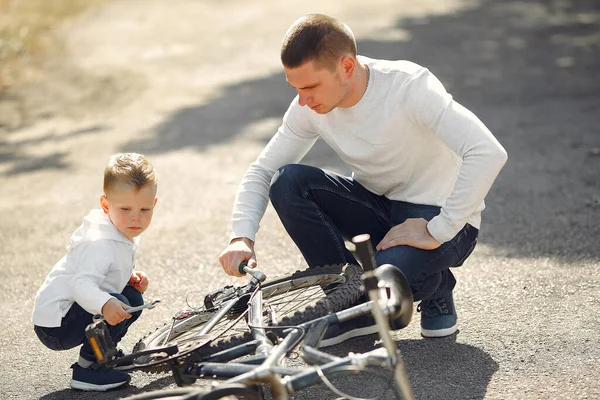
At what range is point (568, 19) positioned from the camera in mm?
11641

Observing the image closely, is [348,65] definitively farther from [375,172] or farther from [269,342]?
[269,342]

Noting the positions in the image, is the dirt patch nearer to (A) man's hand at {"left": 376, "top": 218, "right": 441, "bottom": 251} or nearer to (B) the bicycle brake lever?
(B) the bicycle brake lever

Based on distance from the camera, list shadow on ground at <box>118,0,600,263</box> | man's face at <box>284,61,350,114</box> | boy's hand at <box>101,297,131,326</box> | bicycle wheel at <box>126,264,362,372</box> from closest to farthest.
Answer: bicycle wheel at <box>126,264,362,372</box> < boy's hand at <box>101,297,131,326</box> < man's face at <box>284,61,350,114</box> < shadow on ground at <box>118,0,600,263</box>

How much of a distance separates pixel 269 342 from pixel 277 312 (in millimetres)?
445

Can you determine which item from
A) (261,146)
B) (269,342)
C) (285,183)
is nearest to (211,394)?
(269,342)

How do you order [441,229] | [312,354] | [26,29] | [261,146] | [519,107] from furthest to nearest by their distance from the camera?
1. [26,29]
2. [519,107]
3. [261,146]
4. [441,229]
5. [312,354]

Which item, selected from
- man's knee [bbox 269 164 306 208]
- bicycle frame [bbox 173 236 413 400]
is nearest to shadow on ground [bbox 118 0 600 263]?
man's knee [bbox 269 164 306 208]

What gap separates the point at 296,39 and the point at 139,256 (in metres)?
2.04

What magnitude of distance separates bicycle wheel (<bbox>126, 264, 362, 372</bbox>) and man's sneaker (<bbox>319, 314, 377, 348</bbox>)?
23 centimetres

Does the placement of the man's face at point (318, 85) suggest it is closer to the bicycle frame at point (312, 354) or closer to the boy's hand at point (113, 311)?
the bicycle frame at point (312, 354)

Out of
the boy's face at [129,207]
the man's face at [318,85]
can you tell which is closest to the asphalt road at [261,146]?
the boy's face at [129,207]

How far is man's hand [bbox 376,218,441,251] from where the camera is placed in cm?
369

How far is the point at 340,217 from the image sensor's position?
13.5 feet

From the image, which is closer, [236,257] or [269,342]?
[269,342]
